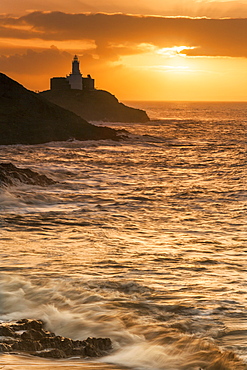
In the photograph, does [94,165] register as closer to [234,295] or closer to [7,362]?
[234,295]

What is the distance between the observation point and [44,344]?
830cm

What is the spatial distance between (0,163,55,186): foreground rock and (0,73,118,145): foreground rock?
1224 inches

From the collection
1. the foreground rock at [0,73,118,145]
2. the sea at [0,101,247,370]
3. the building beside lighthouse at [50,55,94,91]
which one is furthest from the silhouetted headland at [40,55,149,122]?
the sea at [0,101,247,370]

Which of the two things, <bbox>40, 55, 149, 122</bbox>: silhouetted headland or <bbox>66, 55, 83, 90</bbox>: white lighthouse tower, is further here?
<bbox>66, 55, 83, 90</bbox>: white lighthouse tower

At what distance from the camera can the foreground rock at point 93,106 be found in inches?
5094

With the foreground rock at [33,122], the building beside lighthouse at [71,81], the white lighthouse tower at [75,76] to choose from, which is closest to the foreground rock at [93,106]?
the building beside lighthouse at [71,81]

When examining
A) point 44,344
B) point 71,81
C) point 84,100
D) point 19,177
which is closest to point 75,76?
point 71,81

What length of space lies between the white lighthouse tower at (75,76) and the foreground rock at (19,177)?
114021mm

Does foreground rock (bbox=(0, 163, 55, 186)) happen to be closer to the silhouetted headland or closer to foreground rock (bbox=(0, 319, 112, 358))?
foreground rock (bbox=(0, 319, 112, 358))

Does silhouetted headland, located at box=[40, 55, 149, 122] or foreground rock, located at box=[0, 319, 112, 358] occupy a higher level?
silhouetted headland, located at box=[40, 55, 149, 122]

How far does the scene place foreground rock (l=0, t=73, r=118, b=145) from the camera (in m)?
61.3

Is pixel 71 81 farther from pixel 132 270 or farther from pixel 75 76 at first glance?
pixel 132 270

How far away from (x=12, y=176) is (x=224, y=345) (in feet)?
64.7

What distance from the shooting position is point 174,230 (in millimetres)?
17297
